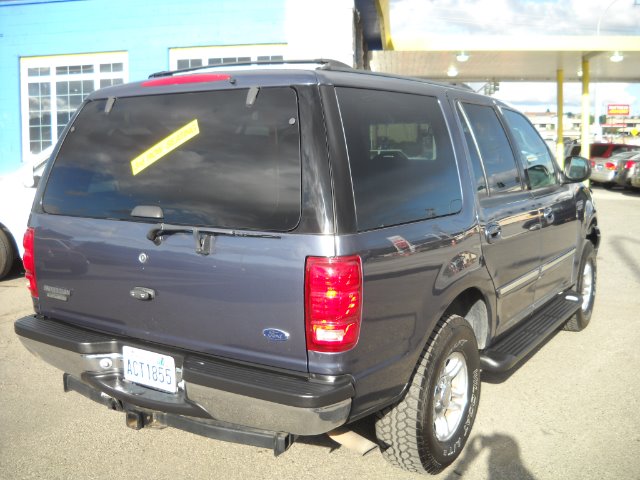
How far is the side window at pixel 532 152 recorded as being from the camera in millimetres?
4523

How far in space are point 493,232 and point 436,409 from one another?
3.39ft

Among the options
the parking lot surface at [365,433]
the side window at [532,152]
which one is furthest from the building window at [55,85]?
the side window at [532,152]

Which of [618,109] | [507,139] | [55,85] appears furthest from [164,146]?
[618,109]

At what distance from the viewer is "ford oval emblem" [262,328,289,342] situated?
2.64 meters

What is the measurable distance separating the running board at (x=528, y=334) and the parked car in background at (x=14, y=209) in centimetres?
511

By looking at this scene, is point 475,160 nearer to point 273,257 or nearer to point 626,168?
point 273,257

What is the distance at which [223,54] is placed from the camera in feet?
41.0

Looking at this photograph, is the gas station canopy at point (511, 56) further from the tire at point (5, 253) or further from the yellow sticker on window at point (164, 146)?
the yellow sticker on window at point (164, 146)

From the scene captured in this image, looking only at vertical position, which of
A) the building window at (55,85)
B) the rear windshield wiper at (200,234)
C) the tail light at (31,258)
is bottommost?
the tail light at (31,258)

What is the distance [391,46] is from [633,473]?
16137 millimetres

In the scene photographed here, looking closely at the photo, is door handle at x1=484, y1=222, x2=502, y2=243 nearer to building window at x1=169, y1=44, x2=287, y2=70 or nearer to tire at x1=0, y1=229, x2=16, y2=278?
tire at x1=0, y1=229, x2=16, y2=278

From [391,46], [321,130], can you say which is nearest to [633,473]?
[321,130]

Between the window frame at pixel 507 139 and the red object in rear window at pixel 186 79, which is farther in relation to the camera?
the window frame at pixel 507 139

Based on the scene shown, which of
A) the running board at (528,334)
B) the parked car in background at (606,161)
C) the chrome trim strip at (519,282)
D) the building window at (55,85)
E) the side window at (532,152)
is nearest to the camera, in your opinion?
the running board at (528,334)
